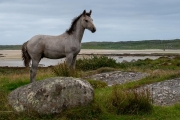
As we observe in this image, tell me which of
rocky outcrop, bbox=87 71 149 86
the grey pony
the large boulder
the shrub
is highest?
the grey pony

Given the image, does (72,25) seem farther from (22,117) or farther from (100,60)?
(100,60)

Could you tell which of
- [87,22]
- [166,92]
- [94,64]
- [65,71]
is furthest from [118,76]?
[87,22]

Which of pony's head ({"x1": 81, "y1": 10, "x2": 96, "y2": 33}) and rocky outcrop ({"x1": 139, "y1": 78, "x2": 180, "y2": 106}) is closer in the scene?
pony's head ({"x1": 81, "y1": 10, "x2": 96, "y2": 33})

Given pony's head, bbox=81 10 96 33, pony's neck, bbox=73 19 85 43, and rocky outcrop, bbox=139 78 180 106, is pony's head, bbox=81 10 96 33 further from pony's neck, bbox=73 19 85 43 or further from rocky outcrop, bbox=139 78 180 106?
rocky outcrop, bbox=139 78 180 106

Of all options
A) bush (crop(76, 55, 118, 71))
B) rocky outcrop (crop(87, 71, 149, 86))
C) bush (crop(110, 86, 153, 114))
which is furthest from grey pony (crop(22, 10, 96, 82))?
bush (crop(76, 55, 118, 71))

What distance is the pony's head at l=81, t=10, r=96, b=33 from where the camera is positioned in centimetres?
1280

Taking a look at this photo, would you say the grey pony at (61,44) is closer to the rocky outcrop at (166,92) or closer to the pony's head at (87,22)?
the pony's head at (87,22)

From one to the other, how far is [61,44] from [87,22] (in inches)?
49.8

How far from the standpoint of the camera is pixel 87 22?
508 inches

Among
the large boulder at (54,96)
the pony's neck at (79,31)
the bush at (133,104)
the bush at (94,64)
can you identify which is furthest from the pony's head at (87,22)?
the bush at (94,64)

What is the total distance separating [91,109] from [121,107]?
99 centimetres

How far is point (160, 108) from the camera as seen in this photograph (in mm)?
11102

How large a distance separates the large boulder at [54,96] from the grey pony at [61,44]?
6.81 feet

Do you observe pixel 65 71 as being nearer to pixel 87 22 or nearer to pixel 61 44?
pixel 61 44
